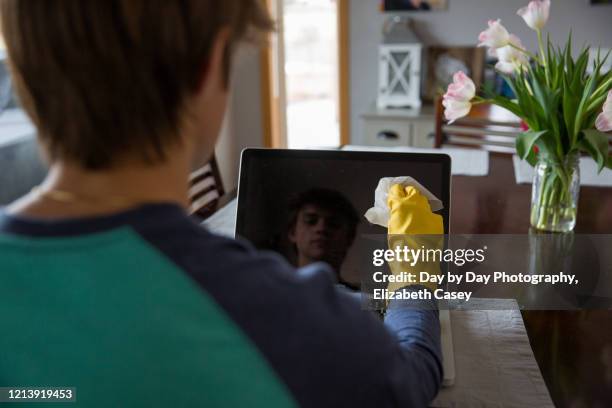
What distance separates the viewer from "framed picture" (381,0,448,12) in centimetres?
323

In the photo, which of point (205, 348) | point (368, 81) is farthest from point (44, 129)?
point (368, 81)

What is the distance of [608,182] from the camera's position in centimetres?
160

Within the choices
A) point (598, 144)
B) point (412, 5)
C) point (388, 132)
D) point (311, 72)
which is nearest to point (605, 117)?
point (598, 144)

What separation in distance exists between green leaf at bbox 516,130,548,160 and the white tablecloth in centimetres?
33

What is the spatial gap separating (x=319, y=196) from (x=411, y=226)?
0.64ft

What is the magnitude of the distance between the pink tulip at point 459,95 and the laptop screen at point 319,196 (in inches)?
9.8

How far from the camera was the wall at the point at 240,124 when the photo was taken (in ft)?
10.8

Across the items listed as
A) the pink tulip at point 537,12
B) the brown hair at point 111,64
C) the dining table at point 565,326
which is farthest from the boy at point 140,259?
the pink tulip at point 537,12

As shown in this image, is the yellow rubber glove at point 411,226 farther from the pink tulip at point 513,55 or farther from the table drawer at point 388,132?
the table drawer at point 388,132

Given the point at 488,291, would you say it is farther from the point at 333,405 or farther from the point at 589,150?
the point at 333,405

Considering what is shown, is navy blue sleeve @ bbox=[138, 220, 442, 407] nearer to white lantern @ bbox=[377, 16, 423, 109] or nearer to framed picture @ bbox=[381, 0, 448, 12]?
white lantern @ bbox=[377, 16, 423, 109]

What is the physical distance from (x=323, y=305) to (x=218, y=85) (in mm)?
209

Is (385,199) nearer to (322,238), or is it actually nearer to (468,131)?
(322,238)

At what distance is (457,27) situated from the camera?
3254 mm
